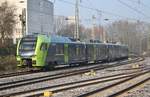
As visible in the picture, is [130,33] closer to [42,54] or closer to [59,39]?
[59,39]

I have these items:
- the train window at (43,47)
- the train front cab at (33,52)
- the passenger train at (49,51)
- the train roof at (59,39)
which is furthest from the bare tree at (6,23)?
the train window at (43,47)

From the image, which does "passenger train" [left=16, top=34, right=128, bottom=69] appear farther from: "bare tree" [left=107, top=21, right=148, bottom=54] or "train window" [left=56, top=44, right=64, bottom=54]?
"bare tree" [left=107, top=21, right=148, bottom=54]

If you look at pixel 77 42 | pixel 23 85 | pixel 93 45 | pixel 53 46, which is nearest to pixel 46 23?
pixel 93 45

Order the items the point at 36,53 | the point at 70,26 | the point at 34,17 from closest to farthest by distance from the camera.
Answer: the point at 36,53 → the point at 34,17 → the point at 70,26

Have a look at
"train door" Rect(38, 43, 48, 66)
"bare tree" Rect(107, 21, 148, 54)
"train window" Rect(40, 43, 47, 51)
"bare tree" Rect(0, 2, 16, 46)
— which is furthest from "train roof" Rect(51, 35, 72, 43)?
"bare tree" Rect(107, 21, 148, 54)

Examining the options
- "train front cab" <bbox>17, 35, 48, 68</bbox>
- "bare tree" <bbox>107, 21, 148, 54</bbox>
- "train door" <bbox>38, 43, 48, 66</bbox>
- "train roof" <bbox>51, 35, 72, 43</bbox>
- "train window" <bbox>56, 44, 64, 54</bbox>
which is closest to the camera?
"train front cab" <bbox>17, 35, 48, 68</bbox>

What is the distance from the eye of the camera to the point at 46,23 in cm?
11112

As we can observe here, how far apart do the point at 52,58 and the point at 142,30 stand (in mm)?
98916

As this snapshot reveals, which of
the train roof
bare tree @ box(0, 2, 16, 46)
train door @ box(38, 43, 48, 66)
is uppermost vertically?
bare tree @ box(0, 2, 16, 46)

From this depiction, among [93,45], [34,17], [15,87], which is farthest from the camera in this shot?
[34,17]

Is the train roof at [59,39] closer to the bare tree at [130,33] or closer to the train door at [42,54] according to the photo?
the train door at [42,54]

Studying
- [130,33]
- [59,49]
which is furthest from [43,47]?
[130,33]

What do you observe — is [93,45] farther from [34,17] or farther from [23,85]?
[34,17]

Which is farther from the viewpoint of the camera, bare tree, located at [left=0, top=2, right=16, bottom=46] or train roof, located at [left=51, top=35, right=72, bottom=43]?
bare tree, located at [left=0, top=2, right=16, bottom=46]
